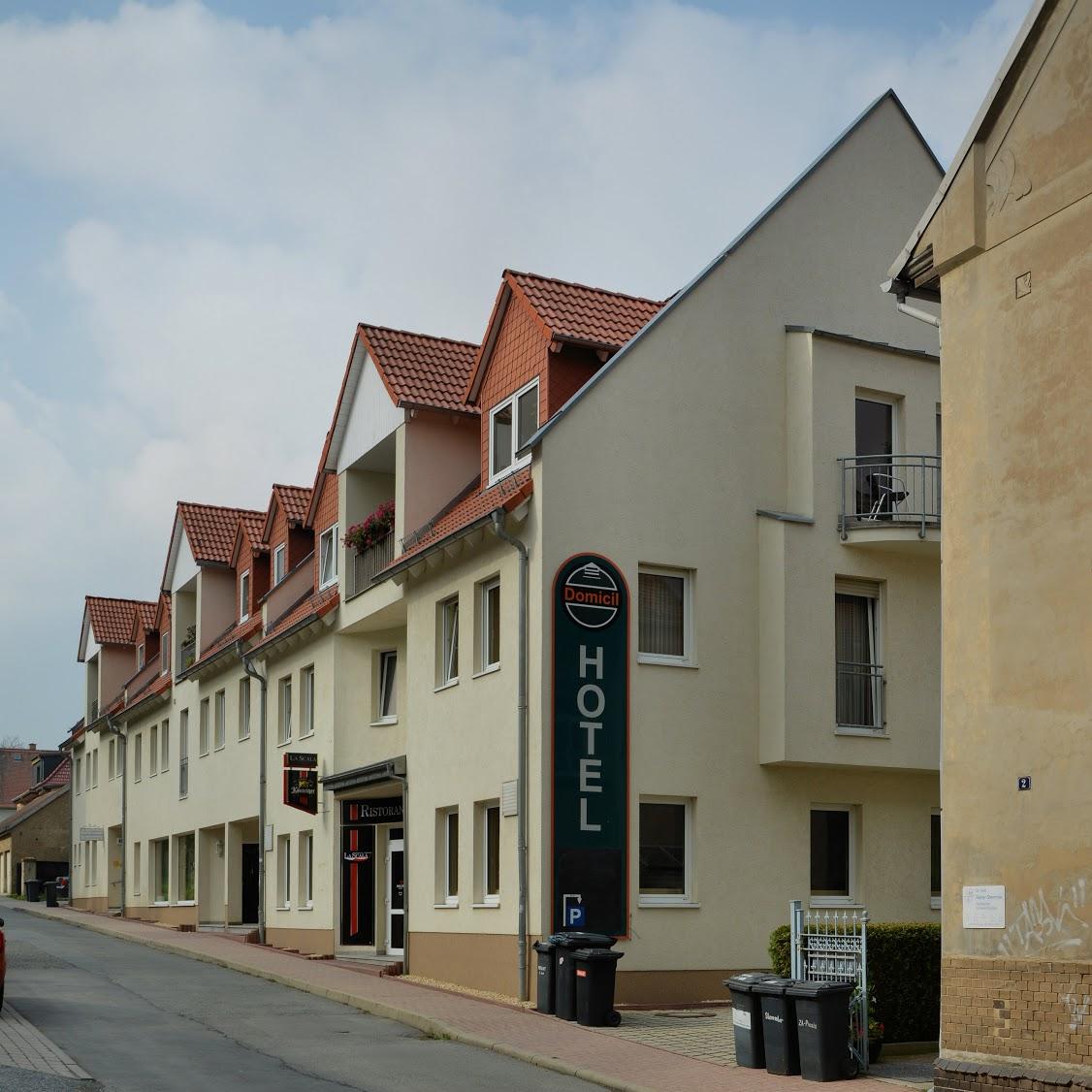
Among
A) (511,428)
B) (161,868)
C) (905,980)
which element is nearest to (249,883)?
(161,868)

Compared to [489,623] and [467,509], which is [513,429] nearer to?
[467,509]

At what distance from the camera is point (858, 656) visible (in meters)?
21.9

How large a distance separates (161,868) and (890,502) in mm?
28967

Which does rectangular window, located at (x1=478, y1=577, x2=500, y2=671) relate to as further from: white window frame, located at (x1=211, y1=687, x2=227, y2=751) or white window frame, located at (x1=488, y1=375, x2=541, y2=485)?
white window frame, located at (x1=211, y1=687, x2=227, y2=751)

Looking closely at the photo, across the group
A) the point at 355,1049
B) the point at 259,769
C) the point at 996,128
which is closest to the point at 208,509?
the point at 259,769

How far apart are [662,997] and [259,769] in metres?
15.0

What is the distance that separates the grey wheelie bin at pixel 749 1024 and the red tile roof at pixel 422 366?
41.2 ft

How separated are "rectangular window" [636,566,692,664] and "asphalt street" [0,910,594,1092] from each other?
5.82 metres

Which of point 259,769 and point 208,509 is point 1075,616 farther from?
point 208,509

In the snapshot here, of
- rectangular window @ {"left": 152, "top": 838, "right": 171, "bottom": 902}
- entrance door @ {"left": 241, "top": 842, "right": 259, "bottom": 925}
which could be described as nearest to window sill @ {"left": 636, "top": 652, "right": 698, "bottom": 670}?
entrance door @ {"left": 241, "top": 842, "right": 259, "bottom": 925}

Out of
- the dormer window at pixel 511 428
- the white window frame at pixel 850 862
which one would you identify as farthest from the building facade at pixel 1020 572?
the dormer window at pixel 511 428

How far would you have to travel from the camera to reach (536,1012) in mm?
18562

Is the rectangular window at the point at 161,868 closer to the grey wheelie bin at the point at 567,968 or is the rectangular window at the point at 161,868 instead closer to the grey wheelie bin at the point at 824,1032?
the grey wheelie bin at the point at 567,968

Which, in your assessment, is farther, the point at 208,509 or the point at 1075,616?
the point at 208,509
